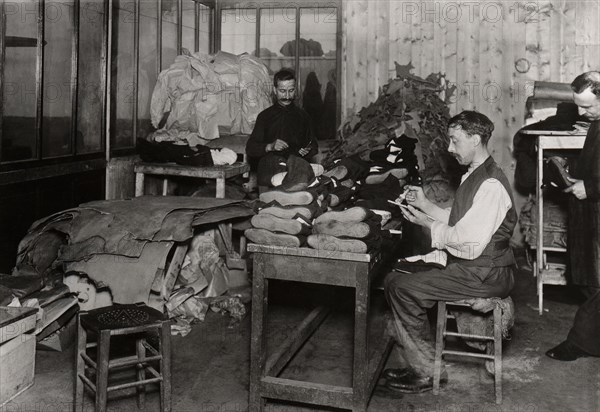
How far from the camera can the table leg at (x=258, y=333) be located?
378 centimetres

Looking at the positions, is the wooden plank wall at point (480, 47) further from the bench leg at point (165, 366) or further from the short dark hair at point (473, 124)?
the bench leg at point (165, 366)

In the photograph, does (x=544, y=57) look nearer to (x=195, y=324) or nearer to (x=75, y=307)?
(x=195, y=324)

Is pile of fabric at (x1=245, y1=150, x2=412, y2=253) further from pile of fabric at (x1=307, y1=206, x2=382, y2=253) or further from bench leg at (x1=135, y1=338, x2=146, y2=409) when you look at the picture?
bench leg at (x1=135, y1=338, x2=146, y2=409)

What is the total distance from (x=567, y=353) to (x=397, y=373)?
1.36m

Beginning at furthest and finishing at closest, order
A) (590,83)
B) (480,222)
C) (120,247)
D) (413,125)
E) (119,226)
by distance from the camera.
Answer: (413,125) < (590,83) < (119,226) < (120,247) < (480,222)

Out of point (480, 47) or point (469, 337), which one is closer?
point (469, 337)

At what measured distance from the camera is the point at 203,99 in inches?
279

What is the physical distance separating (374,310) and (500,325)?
78.9 inches

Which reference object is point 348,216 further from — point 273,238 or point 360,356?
point 360,356

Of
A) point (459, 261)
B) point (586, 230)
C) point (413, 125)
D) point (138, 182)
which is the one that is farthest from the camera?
point (413, 125)

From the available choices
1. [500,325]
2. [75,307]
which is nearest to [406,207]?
[500,325]

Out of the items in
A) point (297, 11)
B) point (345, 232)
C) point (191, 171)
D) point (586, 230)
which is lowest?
point (586, 230)

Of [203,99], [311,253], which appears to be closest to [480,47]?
[203,99]

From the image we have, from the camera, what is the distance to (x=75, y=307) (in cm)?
504
